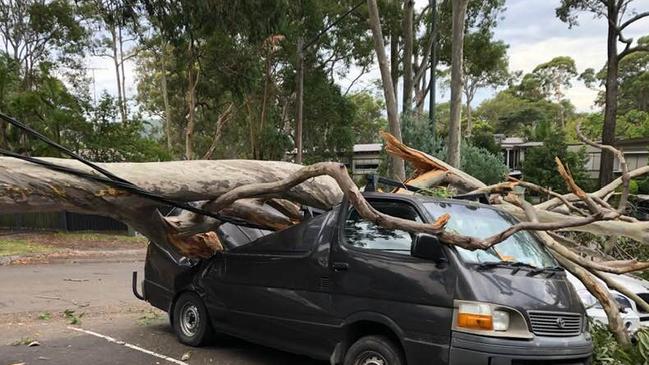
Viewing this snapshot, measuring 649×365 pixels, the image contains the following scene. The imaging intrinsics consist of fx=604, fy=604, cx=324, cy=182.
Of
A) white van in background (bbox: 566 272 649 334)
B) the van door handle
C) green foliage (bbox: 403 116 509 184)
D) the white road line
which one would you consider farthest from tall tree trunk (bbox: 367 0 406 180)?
the van door handle

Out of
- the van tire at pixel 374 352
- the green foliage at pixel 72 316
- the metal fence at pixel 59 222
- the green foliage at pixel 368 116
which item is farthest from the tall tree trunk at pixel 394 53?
the green foliage at pixel 368 116

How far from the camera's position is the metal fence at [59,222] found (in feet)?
72.5

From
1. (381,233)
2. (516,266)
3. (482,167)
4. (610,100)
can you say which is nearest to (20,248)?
(482,167)

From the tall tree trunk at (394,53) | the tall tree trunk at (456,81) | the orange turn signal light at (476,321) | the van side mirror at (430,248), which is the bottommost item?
the orange turn signal light at (476,321)

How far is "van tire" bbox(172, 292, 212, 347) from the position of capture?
22.5 ft

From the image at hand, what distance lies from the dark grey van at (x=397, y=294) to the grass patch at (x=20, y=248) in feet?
38.1

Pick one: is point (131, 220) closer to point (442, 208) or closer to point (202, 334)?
point (202, 334)

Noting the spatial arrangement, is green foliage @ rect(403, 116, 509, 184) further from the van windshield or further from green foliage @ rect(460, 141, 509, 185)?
the van windshield

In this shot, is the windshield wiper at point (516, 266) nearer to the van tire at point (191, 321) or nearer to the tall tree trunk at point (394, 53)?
the van tire at point (191, 321)

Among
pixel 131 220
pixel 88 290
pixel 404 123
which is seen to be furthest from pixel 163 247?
pixel 404 123

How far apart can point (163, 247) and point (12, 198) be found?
2.29 meters

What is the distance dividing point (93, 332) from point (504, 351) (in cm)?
535

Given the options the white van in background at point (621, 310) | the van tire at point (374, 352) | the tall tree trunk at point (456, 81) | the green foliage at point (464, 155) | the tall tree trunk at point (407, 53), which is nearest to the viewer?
the van tire at point (374, 352)

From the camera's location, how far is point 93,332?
7629 mm
